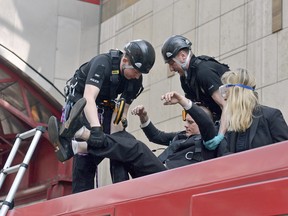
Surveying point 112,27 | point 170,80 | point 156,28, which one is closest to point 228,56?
point 170,80

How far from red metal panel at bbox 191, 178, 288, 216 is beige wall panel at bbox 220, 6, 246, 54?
9.29 meters

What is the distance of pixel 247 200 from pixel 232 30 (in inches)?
387

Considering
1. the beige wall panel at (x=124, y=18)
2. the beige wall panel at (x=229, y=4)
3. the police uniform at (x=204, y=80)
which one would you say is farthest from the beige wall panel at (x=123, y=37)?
the police uniform at (x=204, y=80)

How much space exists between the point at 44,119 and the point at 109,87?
46.3 feet

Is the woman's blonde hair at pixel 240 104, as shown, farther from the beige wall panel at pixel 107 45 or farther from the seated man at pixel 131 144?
the beige wall panel at pixel 107 45

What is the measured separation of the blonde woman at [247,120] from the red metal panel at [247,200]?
1.15 m

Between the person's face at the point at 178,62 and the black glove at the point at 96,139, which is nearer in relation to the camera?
the black glove at the point at 96,139

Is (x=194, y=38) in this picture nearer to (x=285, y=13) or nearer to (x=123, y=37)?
(x=285, y=13)

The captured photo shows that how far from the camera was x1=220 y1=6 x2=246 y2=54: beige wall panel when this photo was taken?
41.0 ft

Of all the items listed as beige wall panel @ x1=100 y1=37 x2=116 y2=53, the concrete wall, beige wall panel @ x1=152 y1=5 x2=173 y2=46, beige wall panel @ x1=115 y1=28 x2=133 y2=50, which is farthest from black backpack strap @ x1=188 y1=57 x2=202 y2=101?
beige wall panel @ x1=100 y1=37 x2=116 y2=53

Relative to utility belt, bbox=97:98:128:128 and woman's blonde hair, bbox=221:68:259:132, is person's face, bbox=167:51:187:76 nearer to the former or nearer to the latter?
utility belt, bbox=97:98:128:128

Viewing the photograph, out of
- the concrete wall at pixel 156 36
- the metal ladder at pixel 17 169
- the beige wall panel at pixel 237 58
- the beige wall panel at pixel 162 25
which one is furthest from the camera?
the beige wall panel at pixel 162 25

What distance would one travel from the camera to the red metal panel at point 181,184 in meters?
3.16

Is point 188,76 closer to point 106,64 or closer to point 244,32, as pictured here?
point 106,64
